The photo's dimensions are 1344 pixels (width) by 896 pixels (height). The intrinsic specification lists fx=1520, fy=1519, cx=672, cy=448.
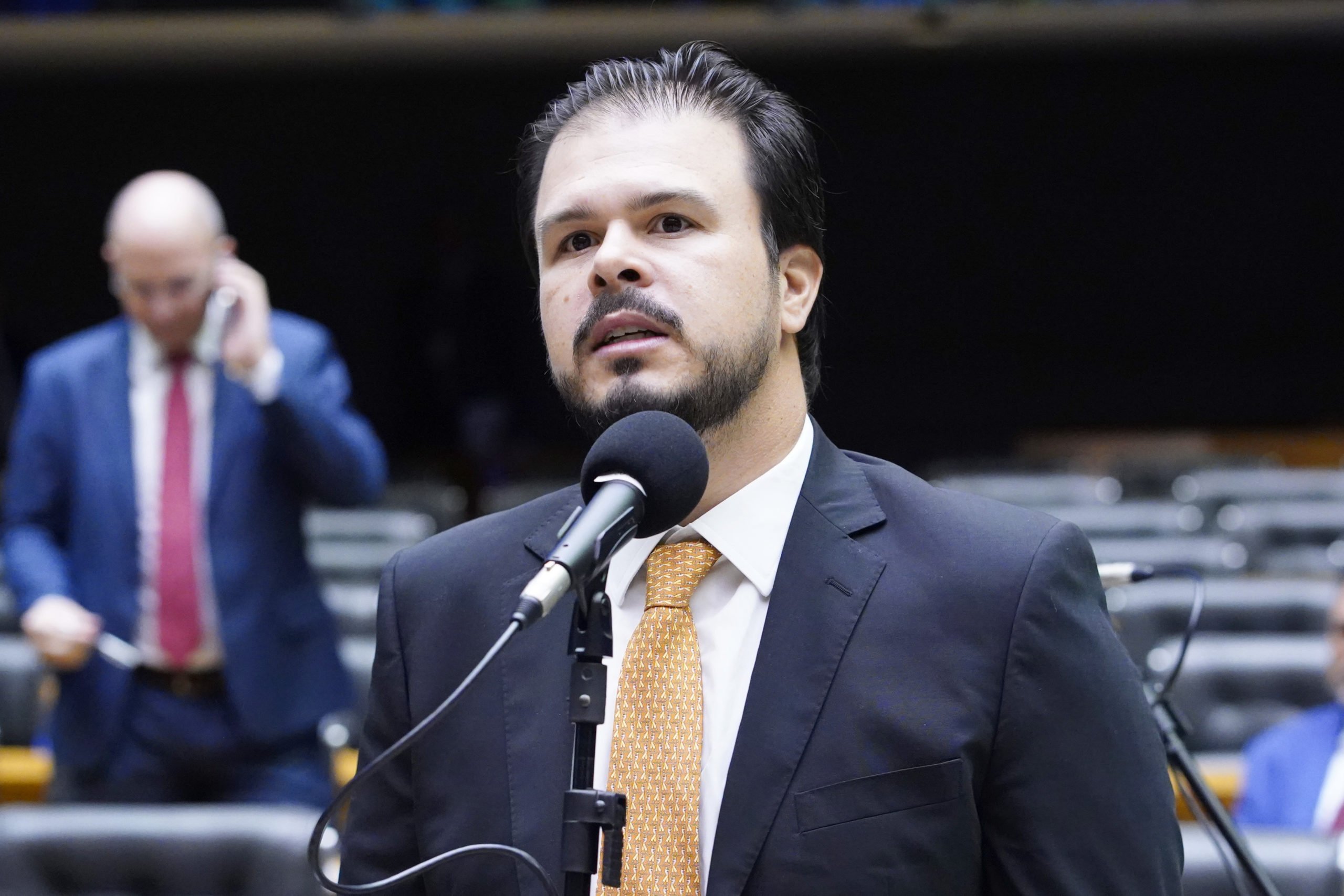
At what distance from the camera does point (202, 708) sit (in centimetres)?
269

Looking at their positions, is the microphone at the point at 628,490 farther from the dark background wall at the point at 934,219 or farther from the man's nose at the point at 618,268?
the dark background wall at the point at 934,219

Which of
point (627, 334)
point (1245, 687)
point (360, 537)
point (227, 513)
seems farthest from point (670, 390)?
point (360, 537)

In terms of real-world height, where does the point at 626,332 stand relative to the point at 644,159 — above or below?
below

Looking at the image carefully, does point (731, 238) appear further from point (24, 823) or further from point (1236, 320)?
point (1236, 320)

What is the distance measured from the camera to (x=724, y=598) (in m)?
1.39

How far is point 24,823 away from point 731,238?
5.00ft

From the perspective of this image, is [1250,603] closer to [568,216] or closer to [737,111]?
[737,111]

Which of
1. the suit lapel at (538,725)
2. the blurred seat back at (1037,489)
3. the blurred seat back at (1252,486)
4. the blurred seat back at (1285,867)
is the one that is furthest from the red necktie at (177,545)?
the blurred seat back at (1252,486)

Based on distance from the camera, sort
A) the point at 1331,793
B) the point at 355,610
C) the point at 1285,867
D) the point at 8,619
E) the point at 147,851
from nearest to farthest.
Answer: the point at 1285,867 → the point at 147,851 → the point at 1331,793 → the point at 355,610 → the point at 8,619

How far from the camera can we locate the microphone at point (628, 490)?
103cm

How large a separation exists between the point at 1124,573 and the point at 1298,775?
1882 mm

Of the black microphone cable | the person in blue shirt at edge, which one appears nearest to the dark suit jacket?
the black microphone cable

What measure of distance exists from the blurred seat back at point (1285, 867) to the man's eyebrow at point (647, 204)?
1275mm

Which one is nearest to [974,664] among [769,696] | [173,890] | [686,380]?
[769,696]
